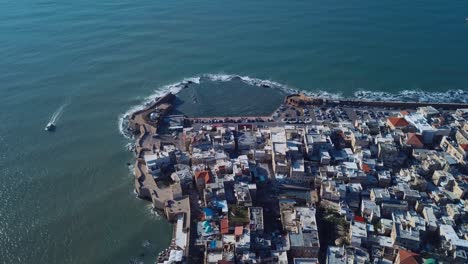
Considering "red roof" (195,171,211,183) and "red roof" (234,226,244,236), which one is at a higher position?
"red roof" (195,171,211,183)

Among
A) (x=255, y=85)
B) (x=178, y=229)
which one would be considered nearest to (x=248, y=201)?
(x=178, y=229)

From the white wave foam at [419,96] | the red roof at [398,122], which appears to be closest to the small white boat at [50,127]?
the white wave foam at [419,96]

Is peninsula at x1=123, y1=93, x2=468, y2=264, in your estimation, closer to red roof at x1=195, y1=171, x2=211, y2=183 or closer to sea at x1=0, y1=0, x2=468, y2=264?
red roof at x1=195, y1=171, x2=211, y2=183

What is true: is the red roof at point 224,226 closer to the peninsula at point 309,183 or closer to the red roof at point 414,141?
the peninsula at point 309,183

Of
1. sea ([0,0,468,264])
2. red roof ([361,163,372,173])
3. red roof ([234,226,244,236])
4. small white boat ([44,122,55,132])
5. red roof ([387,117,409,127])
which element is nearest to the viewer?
red roof ([234,226,244,236])

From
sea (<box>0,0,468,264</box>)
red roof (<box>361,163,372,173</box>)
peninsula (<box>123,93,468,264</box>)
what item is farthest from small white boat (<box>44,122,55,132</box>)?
red roof (<box>361,163,372,173</box>)

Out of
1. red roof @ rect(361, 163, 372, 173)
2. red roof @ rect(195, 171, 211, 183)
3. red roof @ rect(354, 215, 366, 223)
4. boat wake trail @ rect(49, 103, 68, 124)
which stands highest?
boat wake trail @ rect(49, 103, 68, 124)
